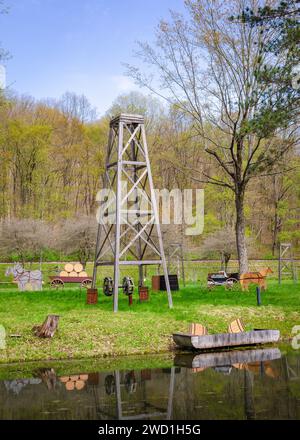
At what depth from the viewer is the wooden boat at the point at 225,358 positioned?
14202 mm

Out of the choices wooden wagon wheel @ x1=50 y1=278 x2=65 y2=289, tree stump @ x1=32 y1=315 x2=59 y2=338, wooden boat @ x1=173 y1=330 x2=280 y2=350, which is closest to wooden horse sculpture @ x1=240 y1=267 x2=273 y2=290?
wooden boat @ x1=173 y1=330 x2=280 y2=350

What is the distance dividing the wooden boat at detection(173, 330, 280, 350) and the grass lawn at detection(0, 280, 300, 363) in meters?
0.74

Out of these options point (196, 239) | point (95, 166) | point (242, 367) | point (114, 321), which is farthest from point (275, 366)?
point (95, 166)

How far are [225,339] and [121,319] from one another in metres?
3.73

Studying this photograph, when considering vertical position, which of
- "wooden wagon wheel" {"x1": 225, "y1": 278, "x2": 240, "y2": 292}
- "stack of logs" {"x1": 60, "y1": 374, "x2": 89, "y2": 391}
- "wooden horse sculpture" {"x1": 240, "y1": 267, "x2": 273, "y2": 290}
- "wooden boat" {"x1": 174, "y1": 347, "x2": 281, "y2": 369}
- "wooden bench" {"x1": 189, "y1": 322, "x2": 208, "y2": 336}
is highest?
"wooden horse sculpture" {"x1": 240, "y1": 267, "x2": 273, "y2": 290}

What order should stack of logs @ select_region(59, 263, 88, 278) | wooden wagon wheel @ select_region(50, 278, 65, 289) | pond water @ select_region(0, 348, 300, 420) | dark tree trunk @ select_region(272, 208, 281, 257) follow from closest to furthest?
pond water @ select_region(0, 348, 300, 420), wooden wagon wheel @ select_region(50, 278, 65, 289), stack of logs @ select_region(59, 263, 88, 278), dark tree trunk @ select_region(272, 208, 281, 257)

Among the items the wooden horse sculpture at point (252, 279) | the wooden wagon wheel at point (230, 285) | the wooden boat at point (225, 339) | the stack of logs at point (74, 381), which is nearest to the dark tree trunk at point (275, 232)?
the wooden wagon wheel at point (230, 285)

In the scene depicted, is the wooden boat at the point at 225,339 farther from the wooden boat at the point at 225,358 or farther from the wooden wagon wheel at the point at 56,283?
the wooden wagon wheel at the point at 56,283

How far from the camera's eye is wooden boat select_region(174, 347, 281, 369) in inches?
559

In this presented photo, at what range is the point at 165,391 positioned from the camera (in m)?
11.2

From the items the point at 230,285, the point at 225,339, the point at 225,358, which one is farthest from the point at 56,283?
the point at 225,358

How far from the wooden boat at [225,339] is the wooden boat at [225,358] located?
28cm

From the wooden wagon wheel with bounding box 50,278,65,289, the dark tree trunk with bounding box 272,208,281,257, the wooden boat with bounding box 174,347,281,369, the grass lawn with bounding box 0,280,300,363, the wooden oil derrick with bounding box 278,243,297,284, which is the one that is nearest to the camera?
the wooden boat with bounding box 174,347,281,369

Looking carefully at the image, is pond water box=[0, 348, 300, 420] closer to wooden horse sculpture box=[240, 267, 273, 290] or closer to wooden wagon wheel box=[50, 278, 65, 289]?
wooden horse sculpture box=[240, 267, 273, 290]
